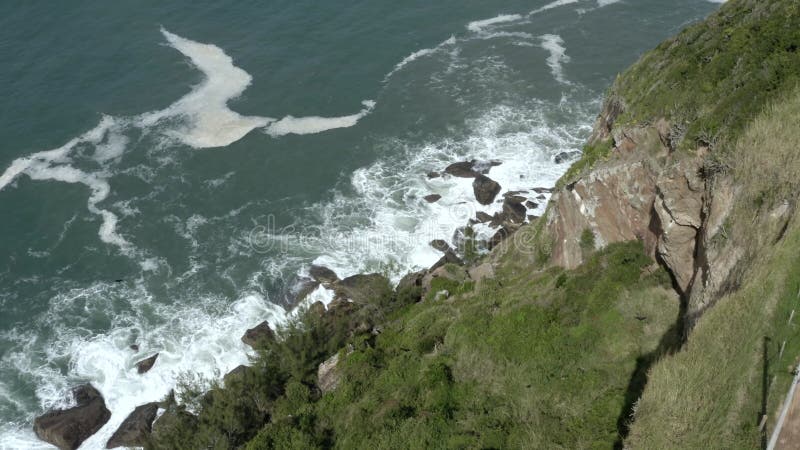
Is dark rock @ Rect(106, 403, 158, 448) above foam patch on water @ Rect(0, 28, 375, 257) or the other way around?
the other way around

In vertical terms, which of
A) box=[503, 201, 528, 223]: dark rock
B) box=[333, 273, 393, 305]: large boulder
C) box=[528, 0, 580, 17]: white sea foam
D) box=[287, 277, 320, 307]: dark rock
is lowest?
box=[287, 277, 320, 307]: dark rock

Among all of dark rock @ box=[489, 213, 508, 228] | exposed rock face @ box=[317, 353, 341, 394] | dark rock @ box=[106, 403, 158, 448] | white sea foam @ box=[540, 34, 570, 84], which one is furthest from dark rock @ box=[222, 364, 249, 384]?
white sea foam @ box=[540, 34, 570, 84]

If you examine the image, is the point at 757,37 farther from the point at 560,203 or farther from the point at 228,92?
the point at 228,92

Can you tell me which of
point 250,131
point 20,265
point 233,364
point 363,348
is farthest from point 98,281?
point 363,348

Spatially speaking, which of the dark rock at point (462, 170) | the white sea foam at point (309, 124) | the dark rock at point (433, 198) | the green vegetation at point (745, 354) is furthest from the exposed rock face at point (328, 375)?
the white sea foam at point (309, 124)

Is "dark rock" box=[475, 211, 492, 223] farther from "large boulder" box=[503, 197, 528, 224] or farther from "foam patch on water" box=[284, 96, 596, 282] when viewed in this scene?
"large boulder" box=[503, 197, 528, 224]

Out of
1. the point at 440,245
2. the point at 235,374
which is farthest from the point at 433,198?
the point at 235,374

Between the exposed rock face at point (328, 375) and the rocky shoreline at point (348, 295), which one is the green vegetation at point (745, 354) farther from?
the rocky shoreline at point (348, 295)
